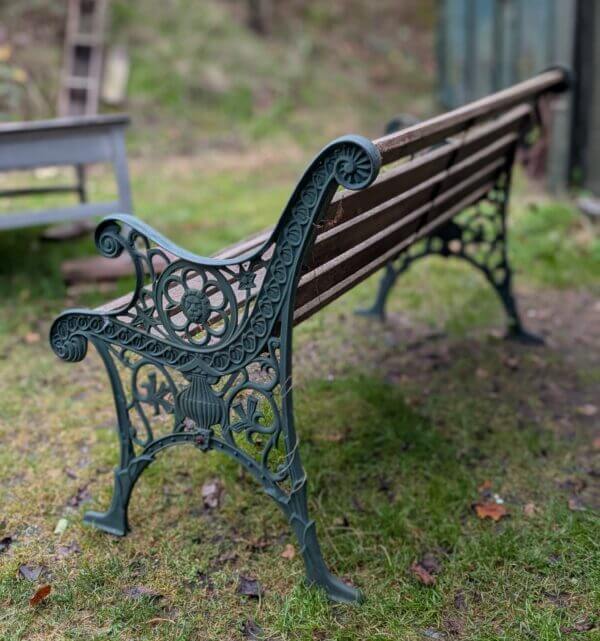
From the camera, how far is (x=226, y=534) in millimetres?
2740

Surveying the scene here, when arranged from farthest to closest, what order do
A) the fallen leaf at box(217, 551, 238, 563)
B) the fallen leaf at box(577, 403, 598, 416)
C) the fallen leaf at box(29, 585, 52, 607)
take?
the fallen leaf at box(577, 403, 598, 416), the fallen leaf at box(217, 551, 238, 563), the fallen leaf at box(29, 585, 52, 607)

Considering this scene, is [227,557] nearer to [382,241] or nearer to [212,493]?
[212,493]

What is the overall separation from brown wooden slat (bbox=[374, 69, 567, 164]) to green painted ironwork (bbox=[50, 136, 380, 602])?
0.28 metres

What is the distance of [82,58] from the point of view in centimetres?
1041

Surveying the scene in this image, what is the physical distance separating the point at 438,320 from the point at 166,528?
2.40 m

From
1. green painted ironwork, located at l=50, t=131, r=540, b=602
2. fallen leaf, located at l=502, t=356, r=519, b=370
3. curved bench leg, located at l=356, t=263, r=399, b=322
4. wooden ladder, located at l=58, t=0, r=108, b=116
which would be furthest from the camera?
wooden ladder, located at l=58, t=0, r=108, b=116

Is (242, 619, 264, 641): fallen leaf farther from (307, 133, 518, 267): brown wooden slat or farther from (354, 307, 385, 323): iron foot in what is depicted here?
(354, 307, 385, 323): iron foot

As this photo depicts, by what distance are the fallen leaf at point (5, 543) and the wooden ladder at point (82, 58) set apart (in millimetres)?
8043

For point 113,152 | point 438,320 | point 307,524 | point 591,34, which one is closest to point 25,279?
point 113,152

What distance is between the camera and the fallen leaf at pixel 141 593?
2.42 m

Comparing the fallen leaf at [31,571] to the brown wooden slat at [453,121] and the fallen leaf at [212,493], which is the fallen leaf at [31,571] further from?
the brown wooden slat at [453,121]

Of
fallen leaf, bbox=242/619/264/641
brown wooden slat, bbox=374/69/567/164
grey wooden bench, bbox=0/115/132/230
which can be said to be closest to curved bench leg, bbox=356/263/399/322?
brown wooden slat, bbox=374/69/567/164

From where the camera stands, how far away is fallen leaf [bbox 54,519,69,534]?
8.98 feet

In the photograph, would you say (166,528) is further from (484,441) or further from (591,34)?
(591,34)
